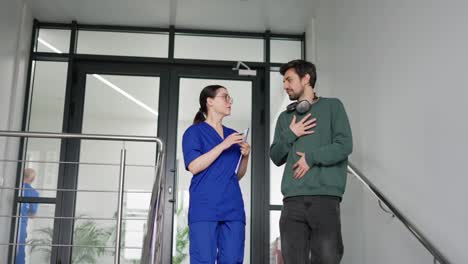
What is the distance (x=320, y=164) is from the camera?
2.32 meters

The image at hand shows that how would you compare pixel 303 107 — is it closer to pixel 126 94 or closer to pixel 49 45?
pixel 126 94

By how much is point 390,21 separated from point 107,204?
9.15 ft

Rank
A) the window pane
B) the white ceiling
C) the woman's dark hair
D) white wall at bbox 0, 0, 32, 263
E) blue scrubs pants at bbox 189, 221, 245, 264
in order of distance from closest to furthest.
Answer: blue scrubs pants at bbox 189, 221, 245, 264 → the woman's dark hair → white wall at bbox 0, 0, 32, 263 → the window pane → the white ceiling

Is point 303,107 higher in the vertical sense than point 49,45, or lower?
lower

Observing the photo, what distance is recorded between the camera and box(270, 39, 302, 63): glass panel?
5309 mm

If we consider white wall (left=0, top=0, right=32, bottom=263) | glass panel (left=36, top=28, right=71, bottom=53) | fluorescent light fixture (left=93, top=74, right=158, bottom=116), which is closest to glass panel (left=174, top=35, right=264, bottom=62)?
fluorescent light fixture (left=93, top=74, right=158, bottom=116)

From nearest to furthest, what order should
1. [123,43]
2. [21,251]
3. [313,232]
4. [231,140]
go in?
[313,232], [231,140], [21,251], [123,43]

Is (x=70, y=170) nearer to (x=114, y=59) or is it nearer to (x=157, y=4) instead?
(x=114, y=59)

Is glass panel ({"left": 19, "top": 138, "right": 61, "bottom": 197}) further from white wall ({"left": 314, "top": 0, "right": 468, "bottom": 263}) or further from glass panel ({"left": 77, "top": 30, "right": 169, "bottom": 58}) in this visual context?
white wall ({"left": 314, "top": 0, "right": 468, "bottom": 263})

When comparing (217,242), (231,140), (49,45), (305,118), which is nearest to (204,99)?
(231,140)

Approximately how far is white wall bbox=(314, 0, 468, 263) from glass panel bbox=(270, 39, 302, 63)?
138 cm

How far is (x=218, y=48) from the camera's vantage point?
17.4 feet

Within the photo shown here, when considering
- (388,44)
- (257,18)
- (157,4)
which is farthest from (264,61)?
(388,44)

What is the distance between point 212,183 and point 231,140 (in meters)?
0.21
